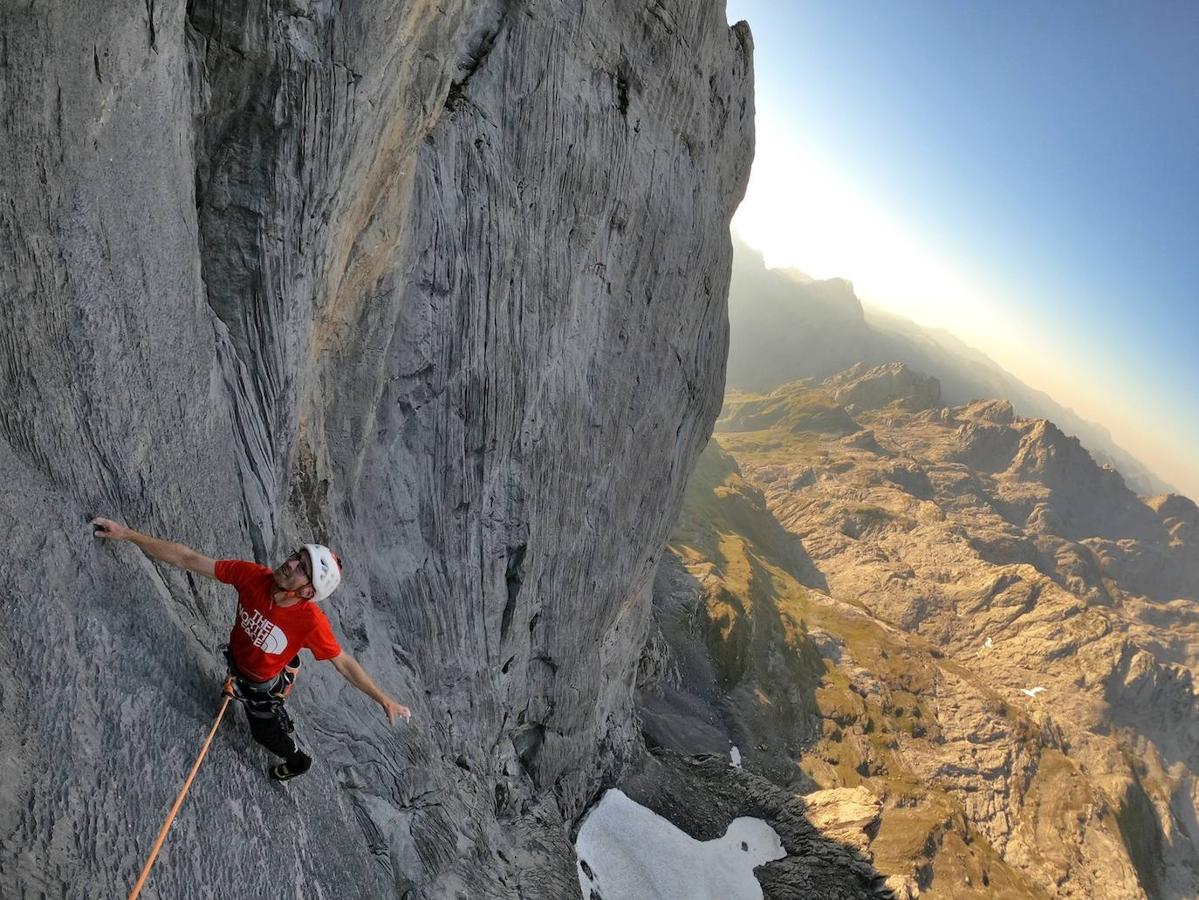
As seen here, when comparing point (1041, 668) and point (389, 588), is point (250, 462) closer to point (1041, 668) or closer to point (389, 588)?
point (389, 588)

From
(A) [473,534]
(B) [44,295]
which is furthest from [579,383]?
(B) [44,295]

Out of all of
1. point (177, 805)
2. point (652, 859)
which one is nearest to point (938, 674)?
point (652, 859)

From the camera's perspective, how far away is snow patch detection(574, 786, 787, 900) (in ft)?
81.6

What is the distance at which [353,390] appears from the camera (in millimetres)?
13961

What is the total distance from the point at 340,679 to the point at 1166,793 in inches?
4524

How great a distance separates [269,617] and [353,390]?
8.25 meters

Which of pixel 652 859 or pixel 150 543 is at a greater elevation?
pixel 150 543

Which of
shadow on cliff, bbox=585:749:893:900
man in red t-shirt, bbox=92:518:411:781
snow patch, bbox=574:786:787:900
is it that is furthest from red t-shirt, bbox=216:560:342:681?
shadow on cliff, bbox=585:749:893:900

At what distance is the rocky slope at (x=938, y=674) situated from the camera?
6034cm

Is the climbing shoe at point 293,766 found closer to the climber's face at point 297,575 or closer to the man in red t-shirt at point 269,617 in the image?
the man in red t-shirt at point 269,617

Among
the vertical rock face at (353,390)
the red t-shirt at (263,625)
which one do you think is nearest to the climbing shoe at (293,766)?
the vertical rock face at (353,390)

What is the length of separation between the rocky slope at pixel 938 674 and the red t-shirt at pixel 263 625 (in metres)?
39.5

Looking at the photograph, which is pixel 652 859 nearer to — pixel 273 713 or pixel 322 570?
pixel 273 713

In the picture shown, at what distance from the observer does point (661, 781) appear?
107 feet
